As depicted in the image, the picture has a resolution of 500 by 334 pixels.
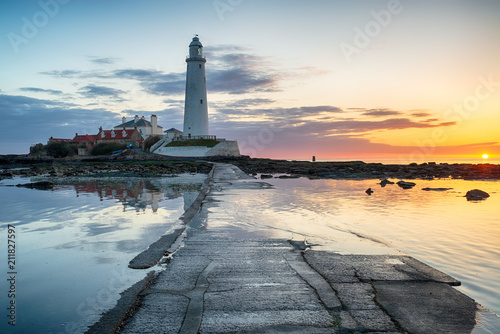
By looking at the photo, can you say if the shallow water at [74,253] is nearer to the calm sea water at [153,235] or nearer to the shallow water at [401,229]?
the calm sea water at [153,235]

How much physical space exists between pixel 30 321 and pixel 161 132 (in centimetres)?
7770

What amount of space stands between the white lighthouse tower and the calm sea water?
4132 centimetres

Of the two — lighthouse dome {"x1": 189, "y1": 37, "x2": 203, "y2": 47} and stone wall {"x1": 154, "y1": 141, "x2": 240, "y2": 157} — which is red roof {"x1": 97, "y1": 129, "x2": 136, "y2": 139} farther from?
lighthouse dome {"x1": 189, "y1": 37, "x2": 203, "y2": 47}

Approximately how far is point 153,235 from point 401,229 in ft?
20.5

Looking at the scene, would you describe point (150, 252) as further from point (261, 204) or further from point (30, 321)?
point (261, 204)

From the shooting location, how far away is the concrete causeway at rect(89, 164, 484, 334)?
3168 mm

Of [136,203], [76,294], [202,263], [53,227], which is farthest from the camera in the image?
[136,203]

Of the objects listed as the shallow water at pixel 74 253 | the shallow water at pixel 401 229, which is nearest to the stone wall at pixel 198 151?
the shallow water at pixel 401 229

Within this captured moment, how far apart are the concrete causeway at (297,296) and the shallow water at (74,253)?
666 mm

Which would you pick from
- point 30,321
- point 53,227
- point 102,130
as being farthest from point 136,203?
point 102,130

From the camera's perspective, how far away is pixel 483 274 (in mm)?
5602

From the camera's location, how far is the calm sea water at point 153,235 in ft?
14.0

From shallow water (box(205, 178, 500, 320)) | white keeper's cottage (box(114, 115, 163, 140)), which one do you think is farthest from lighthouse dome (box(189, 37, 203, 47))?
shallow water (box(205, 178, 500, 320))

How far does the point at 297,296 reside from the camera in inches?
149
